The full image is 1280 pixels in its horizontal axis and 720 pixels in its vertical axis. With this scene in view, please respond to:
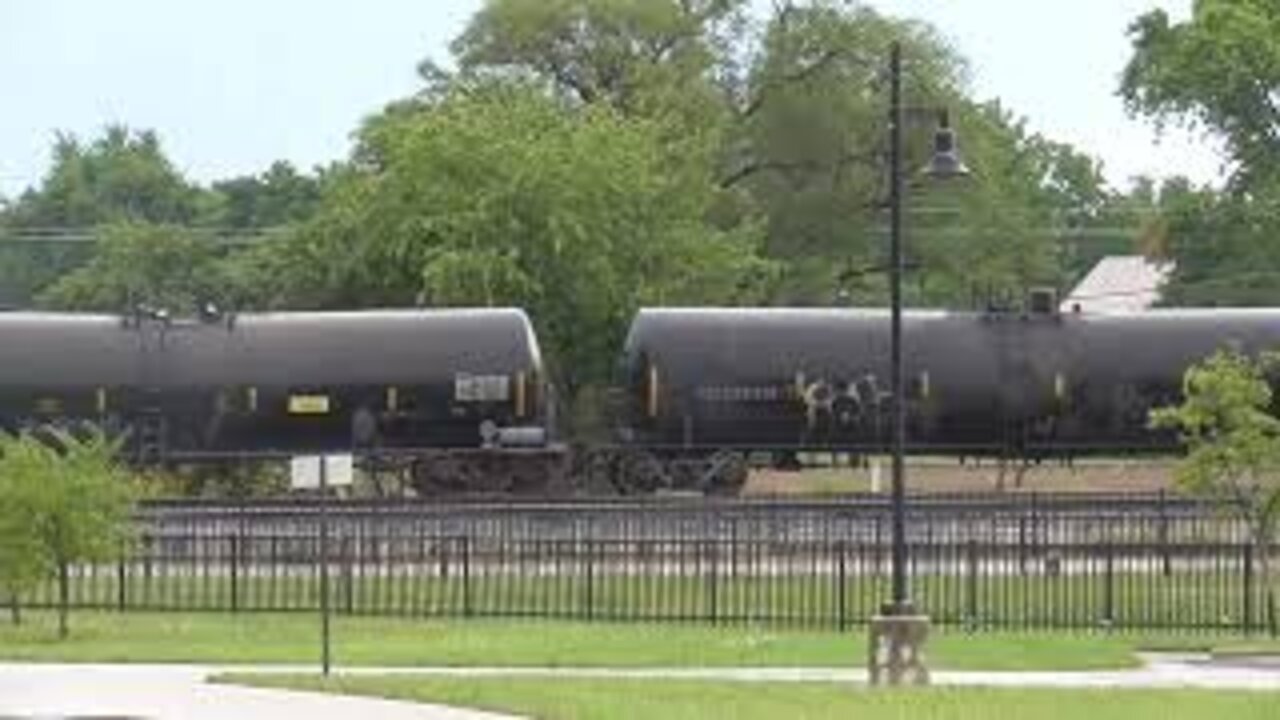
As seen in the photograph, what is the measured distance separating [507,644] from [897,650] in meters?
5.78

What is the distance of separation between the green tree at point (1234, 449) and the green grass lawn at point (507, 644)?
3.10 m

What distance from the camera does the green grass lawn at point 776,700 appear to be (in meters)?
18.7

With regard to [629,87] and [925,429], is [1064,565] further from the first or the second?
[629,87]

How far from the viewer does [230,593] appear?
31.7m

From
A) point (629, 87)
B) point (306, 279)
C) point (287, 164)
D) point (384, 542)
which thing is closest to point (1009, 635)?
point (384, 542)

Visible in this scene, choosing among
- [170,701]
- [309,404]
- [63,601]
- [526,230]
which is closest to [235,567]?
[63,601]

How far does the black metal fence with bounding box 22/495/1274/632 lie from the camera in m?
31.2

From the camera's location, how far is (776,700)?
19.8m

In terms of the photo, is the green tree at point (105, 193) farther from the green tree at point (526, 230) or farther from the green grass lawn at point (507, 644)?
the green grass lawn at point (507, 644)

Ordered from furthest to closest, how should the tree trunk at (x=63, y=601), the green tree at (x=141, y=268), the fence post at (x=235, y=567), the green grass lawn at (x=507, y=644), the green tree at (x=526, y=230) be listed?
the green tree at (x=141, y=268)
the green tree at (x=526, y=230)
the fence post at (x=235, y=567)
the tree trunk at (x=63, y=601)
the green grass lawn at (x=507, y=644)

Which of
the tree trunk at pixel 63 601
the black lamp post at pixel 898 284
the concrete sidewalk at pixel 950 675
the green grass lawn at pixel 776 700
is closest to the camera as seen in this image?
the green grass lawn at pixel 776 700

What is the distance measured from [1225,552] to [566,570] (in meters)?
8.31

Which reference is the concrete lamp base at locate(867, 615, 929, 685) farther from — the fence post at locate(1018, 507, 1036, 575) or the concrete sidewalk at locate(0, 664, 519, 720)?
the fence post at locate(1018, 507, 1036, 575)

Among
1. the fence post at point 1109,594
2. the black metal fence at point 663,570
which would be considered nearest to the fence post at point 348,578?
the black metal fence at point 663,570
